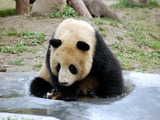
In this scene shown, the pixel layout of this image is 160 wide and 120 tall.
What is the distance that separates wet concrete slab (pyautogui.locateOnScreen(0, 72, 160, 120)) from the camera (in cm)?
486

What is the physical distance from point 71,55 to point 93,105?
0.64 meters

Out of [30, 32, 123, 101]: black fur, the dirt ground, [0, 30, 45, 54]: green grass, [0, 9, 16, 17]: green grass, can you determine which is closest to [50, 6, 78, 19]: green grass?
the dirt ground

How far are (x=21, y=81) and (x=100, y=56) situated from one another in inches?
54.9

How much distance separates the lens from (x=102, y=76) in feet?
18.9

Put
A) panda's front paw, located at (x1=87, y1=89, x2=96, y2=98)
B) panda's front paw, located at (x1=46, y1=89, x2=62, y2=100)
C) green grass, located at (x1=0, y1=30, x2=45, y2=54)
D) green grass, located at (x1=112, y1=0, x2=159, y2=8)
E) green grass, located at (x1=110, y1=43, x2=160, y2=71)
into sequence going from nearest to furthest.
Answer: panda's front paw, located at (x1=46, y1=89, x2=62, y2=100), panda's front paw, located at (x1=87, y1=89, x2=96, y2=98), green grass, located at (x1=110, y1=43, x2=160, y2=71), green grass, located at (x1=0, y1=30, x2=45, y2=54), green grass, located at (x1=112, y1=0, x2=159, y2=8)

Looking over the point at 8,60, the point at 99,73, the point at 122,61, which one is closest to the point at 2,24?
the point at 8,60

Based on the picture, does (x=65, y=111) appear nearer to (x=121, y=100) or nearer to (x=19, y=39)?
(x=121, y=100)

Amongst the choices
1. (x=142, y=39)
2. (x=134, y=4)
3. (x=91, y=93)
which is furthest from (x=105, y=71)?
(x=134, y=4)

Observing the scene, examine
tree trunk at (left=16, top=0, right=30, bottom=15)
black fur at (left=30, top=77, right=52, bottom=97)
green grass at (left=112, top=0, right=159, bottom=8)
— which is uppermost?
black fur at (left=30, top=77, right=52, bottom=97)

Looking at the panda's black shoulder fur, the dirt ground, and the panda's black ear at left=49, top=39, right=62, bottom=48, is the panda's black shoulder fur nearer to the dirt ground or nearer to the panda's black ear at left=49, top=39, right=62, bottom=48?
the panda's black ear at left=49, top=39, right=62, bottom=48

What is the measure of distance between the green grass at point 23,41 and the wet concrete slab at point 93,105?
3044 mm

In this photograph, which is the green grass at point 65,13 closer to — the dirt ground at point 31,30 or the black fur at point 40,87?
the dirt ground at point 31,30

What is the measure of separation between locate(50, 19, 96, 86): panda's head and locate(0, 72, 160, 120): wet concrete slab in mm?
331

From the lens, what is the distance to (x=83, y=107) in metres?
5.07
